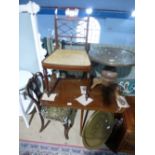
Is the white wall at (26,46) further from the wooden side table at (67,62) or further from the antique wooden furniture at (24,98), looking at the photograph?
the wooden side table at (67,62)

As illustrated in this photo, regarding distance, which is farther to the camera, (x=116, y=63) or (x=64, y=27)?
(x=64, y=27)

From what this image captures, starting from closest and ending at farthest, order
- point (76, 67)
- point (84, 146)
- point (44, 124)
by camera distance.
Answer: point (76, 67), point (84, 146), point (44, 124)

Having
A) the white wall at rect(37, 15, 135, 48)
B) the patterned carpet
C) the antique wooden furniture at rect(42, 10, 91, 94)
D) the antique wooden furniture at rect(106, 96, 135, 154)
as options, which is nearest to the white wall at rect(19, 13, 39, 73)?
the white wall at rect(37, 15, 135, 48)

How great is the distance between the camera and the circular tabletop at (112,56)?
1355 millimetres

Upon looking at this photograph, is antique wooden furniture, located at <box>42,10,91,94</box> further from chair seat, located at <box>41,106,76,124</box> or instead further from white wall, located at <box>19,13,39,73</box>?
white wall, located at <box>19,13,39,73</box>

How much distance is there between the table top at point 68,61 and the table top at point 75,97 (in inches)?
11.4

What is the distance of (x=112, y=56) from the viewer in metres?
1.48

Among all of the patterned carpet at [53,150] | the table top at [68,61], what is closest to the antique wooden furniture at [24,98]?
A: the patterned carpet at [53,150]

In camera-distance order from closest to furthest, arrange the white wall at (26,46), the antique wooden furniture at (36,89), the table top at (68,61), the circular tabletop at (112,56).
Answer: the table top at (68,61)
the circular tabletop at (112,56)
the antique wooden furniture at (36,89)
the white wall at (26,46)

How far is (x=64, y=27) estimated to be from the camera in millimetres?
1639
